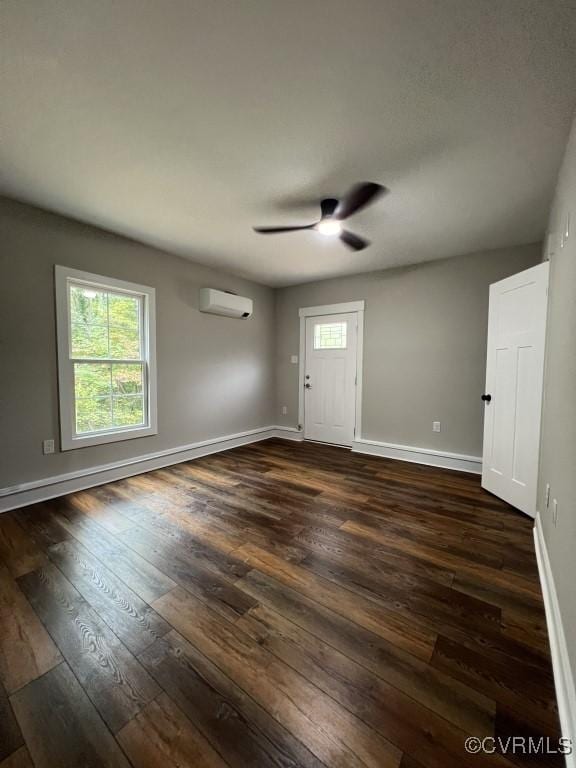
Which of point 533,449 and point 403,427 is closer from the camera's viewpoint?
point 533,449

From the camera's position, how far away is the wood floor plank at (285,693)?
3.11 feet

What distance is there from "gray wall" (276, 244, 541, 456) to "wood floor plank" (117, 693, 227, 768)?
3.51 m

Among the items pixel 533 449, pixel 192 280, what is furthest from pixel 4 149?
pixel 533 449

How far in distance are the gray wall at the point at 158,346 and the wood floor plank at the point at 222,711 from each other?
2.20 metres

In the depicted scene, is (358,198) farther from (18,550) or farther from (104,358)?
(18,550)

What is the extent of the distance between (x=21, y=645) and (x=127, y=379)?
2.38 meters

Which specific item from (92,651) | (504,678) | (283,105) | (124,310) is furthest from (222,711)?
(124,310)

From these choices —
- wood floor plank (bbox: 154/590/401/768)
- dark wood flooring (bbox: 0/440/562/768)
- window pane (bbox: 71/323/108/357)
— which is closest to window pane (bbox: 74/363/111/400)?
window pane (bbox: 71/323/108/357)

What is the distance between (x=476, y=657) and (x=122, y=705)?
1374 millimetres

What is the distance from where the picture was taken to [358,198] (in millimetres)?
2326

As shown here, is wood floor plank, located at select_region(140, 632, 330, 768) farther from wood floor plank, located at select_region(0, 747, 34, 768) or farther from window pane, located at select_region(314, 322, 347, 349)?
window pane, located at select_region(314, 322, 347, 349)

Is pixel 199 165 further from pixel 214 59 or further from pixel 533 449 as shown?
pixel 533 449

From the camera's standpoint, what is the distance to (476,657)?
1271 millimetres

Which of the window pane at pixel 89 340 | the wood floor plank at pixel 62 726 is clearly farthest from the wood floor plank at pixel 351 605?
the window pane at pixel 89 340
